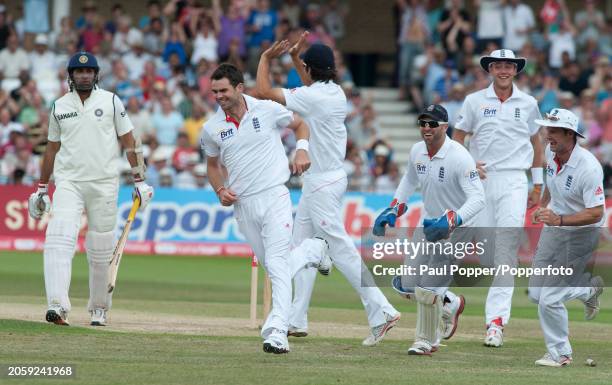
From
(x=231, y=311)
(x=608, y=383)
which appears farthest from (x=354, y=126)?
(x=608, y=383)

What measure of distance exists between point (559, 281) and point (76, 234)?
15.1 ft

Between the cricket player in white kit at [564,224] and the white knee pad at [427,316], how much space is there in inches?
31.2

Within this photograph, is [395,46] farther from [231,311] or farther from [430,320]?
[430,320]

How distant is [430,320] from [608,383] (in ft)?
6.38

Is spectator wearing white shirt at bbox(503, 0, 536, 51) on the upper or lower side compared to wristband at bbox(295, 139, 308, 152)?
upper

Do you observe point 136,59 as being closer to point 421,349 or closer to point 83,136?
point 83,136

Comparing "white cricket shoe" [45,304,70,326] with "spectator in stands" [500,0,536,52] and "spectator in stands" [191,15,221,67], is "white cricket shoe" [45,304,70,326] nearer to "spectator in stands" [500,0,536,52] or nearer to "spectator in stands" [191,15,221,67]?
"spectator in stands" [191,15,221,67]

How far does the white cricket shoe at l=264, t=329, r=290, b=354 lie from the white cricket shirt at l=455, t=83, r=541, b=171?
3.54 metres

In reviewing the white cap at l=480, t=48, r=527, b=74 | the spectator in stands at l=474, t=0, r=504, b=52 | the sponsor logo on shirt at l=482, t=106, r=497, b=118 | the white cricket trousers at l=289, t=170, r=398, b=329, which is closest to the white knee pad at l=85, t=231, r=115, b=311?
the white cricket trousers at l=289, t=170, r=398, b=329

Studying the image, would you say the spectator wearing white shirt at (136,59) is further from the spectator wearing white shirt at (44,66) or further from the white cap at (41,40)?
the white cap at (41,40)

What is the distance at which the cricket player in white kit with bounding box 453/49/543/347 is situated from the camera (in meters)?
13.5

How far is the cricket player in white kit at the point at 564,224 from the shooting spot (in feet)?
36.1

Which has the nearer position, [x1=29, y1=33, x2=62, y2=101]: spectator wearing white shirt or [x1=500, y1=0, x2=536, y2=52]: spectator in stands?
[x1=29, y1=33, x2=62, y2=101]: spectator wearing white shirt

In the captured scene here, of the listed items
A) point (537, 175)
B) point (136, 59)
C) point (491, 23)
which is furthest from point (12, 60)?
point (537, 175)
